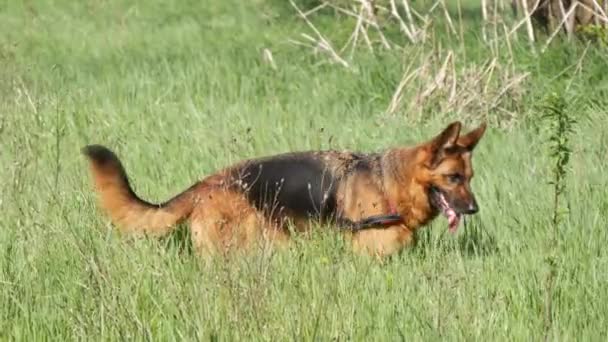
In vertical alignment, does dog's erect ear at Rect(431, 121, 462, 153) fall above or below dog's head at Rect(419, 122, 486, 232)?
above

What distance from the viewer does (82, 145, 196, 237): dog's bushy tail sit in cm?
636

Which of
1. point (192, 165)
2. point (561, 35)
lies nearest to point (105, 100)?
point (192, 165)

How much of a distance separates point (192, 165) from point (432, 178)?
2.03m

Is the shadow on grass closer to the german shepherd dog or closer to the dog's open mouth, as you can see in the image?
the german shepherd dog

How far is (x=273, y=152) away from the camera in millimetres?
8703

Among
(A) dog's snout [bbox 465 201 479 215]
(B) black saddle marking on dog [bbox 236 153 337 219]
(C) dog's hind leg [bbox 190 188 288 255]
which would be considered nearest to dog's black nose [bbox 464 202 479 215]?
(A) dog's snout [bbox 465 201 479 215]

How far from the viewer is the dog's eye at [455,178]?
6.70 m

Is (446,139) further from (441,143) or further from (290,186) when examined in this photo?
(290,186)

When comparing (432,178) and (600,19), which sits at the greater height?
(600,19)

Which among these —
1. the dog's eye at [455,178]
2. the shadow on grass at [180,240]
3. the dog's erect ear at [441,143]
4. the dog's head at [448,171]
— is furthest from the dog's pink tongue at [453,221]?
the shadow on grass at [180,240]

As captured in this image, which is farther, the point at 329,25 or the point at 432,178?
the point at 329,25

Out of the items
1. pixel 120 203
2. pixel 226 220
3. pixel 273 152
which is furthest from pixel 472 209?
pixel 273 152

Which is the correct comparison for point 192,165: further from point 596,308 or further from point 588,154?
point 596,308

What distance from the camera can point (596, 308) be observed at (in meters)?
5.22
